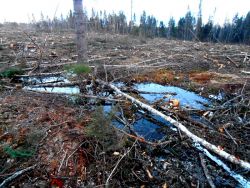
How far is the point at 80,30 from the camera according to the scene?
656 centimetres

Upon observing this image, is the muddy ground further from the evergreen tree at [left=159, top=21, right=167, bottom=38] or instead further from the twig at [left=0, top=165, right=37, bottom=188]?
the evergreen tree at [left=159, top=21, right=167, bottom=38]

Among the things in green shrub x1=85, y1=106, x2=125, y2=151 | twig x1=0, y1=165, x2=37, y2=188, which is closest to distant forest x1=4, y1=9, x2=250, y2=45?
green shrub x1=85, y1=106, x2=125, y2=151

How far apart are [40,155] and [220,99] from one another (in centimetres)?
500

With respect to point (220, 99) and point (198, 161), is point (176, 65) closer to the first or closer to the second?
point (220, 99)

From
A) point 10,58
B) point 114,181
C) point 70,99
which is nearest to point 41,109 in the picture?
point 70,99

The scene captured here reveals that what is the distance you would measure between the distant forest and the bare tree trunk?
2681 centimetres

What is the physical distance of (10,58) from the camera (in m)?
9.30

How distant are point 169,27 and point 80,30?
33932 millimetres

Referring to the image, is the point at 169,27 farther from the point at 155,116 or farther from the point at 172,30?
the point at 155,116

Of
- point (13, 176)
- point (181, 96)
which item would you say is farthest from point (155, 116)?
point (13, 176)

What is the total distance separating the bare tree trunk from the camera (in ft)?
20.8

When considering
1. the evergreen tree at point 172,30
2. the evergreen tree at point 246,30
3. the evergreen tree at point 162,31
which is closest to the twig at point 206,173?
the evergreen tree at point 246,30

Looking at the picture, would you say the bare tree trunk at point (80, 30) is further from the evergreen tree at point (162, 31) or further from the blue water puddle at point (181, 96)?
the evergreen tree at point (162, 31)

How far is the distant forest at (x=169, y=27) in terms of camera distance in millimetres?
33219
